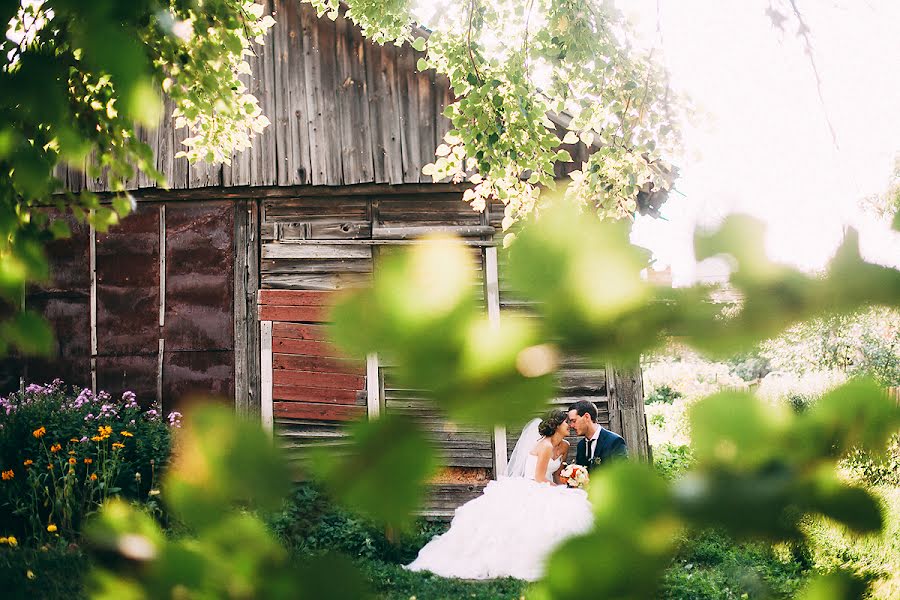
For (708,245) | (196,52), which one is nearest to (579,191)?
(196,52)

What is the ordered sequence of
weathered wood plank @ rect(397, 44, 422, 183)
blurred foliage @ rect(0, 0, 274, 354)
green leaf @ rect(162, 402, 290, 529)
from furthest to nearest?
weathered wood plank @ rect(397, 44, 422, 183), blurred foliage @ rect(0, 0, 274, 354), green leaf @ rect(162, 402, 290, 529)

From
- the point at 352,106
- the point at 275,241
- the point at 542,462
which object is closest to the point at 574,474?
the point at 542,462

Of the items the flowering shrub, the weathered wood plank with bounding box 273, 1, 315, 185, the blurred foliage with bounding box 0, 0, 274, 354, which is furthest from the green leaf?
the weathered wood plank with bounding box 273, 1, 315, 185

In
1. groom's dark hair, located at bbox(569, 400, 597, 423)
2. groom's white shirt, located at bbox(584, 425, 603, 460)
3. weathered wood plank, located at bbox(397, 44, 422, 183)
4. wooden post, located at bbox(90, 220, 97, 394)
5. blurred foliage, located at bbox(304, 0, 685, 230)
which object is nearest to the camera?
blurred foliage, located at bbox(304, 0, 685, 230)

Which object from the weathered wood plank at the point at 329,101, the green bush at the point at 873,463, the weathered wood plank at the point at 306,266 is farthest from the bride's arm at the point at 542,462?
the green bush at the point at 873,463

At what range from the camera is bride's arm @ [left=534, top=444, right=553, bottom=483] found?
247 inches

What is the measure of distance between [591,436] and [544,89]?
2865 millimetres

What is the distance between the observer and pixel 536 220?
18.0 inches

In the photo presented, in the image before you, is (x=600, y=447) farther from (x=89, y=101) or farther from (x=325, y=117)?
(x=89, y=101)

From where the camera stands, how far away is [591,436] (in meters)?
6.35

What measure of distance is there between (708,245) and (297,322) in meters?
6.55

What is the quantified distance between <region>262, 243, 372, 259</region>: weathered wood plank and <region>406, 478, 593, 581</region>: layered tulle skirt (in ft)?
7.83

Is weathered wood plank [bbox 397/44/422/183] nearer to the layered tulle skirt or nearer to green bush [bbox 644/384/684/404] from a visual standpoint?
the layered tulle skirt

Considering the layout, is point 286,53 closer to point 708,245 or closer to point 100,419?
point 100,419
